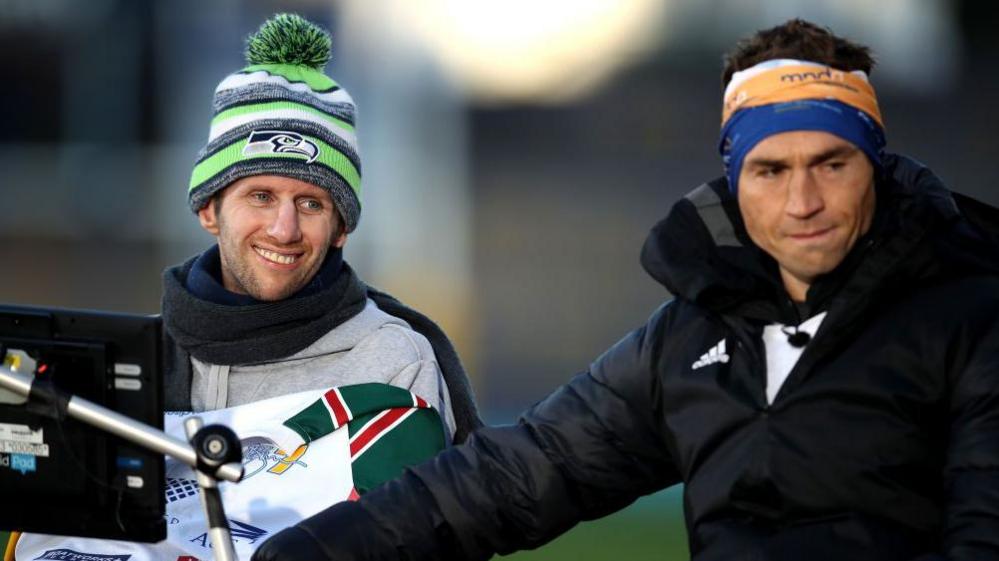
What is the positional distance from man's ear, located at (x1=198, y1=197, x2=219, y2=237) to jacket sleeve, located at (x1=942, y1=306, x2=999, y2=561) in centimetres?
197

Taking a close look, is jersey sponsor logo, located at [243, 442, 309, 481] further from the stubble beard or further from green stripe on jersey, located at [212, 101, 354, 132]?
green stripe on jersey, located at [212, 101, 354, 132]

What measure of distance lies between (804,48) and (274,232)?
1.40m

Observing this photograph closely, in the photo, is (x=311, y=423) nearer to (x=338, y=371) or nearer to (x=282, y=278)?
(x=338, y=371)

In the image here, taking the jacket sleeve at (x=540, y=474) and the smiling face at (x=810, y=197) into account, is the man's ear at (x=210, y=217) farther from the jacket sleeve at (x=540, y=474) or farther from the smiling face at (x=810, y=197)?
the smiling face at (x=810, y=197)

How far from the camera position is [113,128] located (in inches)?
445

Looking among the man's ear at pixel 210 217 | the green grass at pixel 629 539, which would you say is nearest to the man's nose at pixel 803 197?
the man's ear at pixel 210 217

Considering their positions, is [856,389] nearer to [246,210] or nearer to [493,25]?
[246,210]

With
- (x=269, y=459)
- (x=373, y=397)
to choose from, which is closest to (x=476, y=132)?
(x=373, y=397)

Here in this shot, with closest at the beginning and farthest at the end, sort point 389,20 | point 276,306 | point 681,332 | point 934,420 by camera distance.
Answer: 1. point 934,420
2. point 681,332
3. point 276,306
4. point 389,20

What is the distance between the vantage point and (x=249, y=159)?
4.08 meters

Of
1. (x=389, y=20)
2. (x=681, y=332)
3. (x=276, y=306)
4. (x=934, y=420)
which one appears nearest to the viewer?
(x=934, y=420)

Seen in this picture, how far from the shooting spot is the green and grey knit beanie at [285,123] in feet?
13.4

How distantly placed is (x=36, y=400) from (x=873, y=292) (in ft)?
4.46

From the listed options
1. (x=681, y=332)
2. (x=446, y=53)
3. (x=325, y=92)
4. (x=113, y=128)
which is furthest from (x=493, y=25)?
(x=681, y=332)
